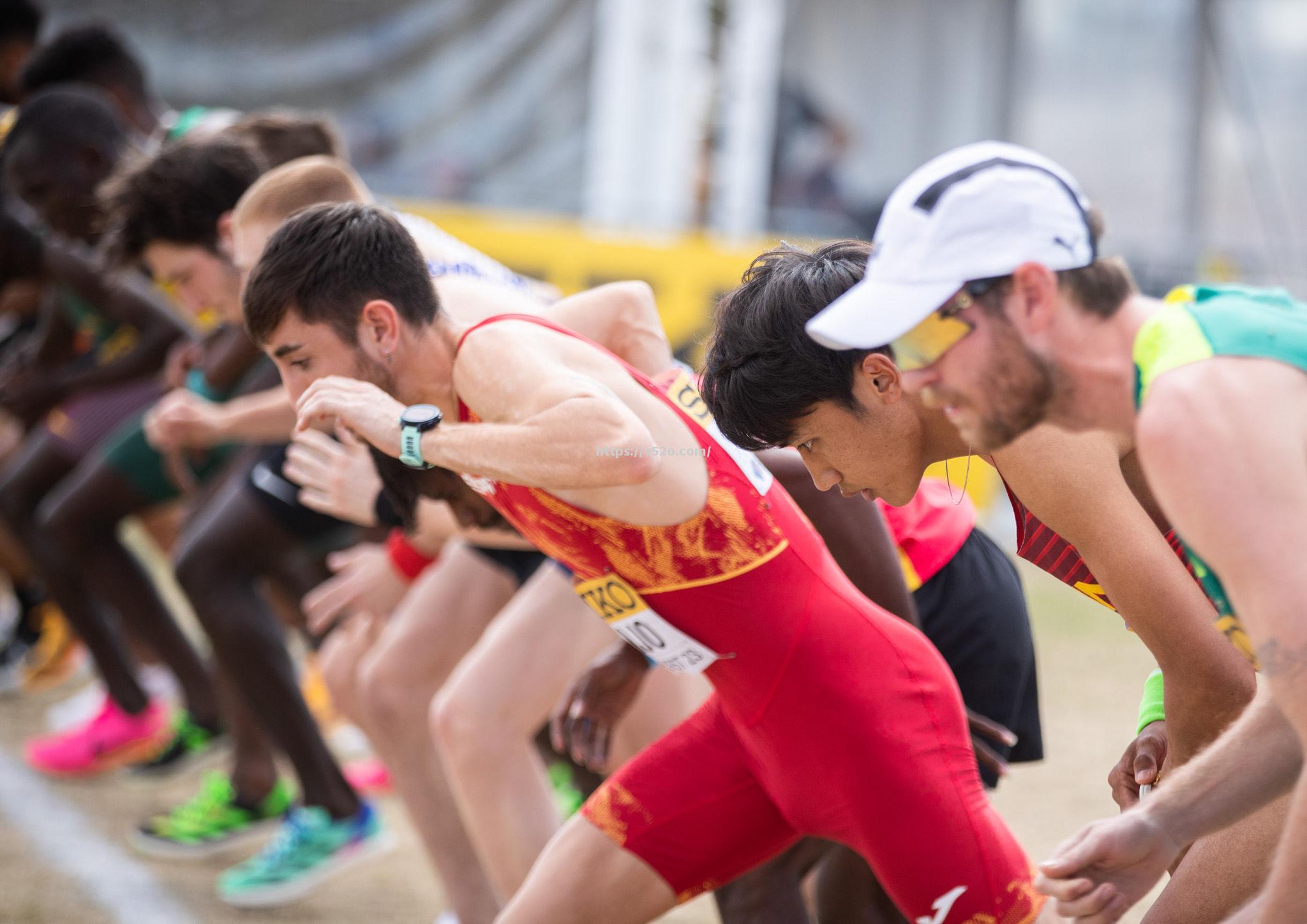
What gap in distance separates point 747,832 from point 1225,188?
691 inches

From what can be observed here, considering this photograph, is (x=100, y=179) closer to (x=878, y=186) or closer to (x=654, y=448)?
(x=654, y=448)

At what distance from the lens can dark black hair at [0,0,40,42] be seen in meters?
6.90

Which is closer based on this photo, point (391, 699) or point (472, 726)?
point (472, 726)

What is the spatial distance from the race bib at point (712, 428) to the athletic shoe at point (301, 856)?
84.6 inches

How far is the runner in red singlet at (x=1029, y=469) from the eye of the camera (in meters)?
2.11

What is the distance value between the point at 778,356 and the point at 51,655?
5.38m

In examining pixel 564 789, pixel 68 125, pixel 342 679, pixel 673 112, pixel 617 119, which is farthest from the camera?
pixel 617 119

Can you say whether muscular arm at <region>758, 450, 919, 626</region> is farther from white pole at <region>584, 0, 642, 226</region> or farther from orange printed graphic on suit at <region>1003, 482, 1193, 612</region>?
white pole at <region>584, 0, 642, 226</region>

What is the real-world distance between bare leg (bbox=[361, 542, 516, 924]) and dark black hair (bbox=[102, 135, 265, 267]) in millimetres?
1244

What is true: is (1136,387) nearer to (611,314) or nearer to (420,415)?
(420,415)

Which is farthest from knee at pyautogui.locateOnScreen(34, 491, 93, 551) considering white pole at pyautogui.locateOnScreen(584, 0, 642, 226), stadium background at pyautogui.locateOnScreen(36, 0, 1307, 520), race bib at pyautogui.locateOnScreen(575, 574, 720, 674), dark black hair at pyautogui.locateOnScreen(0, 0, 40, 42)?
white pole at pyautogui.locateOnScreen(584, 0, 642, 226)

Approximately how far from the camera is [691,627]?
7.96 ft

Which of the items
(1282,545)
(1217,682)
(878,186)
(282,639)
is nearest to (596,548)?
(1217,682)

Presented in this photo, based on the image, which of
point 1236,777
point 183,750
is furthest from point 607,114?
point 1236,777
